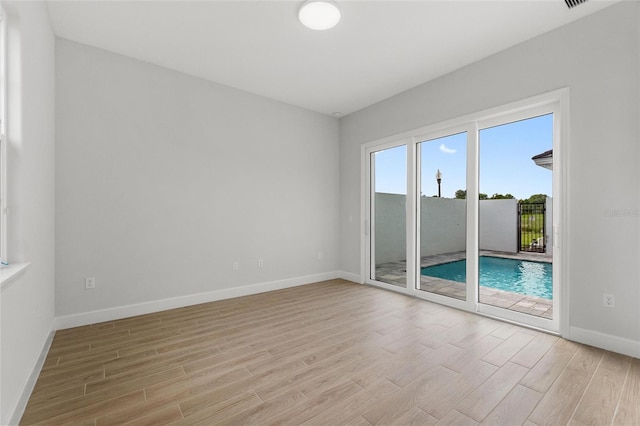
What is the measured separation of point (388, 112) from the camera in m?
4.53

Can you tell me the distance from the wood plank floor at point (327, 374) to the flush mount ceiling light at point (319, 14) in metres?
3.00

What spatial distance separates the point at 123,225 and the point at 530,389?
4.11m

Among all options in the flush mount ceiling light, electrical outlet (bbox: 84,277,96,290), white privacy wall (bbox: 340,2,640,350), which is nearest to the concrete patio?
white privacy wall (bbox: 340,2,640,350)

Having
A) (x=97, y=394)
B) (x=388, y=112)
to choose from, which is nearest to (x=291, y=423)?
(x=97, y=394)

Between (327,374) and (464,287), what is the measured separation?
2.38 metres

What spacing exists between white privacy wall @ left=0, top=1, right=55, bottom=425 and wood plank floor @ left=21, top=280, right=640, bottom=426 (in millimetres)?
240

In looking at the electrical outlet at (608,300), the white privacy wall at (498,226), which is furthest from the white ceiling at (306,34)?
the electrical outlet at (608,300)

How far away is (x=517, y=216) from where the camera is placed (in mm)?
3268

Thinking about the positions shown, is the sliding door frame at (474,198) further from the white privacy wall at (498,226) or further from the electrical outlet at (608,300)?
the electrical outlet at (608,300)

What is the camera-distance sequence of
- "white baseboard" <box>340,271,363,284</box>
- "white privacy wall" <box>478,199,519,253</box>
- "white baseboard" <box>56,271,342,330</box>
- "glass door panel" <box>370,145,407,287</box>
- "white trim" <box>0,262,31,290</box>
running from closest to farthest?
"white trim" <box>0,262,31,290</box>
"white baseboard" <box>56,271,342,330</box>
"white privacy wall" <box>478,199,519,253</box>
"glass door panel" <box>370,145,407,287</box>
"white baseboard" <box>340,271,363,284</box>

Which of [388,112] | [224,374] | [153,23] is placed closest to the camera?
[224,374]

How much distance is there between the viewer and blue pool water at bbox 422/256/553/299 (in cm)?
308

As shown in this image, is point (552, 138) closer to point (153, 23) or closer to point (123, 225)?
point (153, 23)

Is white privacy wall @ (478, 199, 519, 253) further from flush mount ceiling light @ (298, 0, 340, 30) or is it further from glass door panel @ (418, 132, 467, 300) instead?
flush mount ceiling light @ (298, 0, 340, 30)
